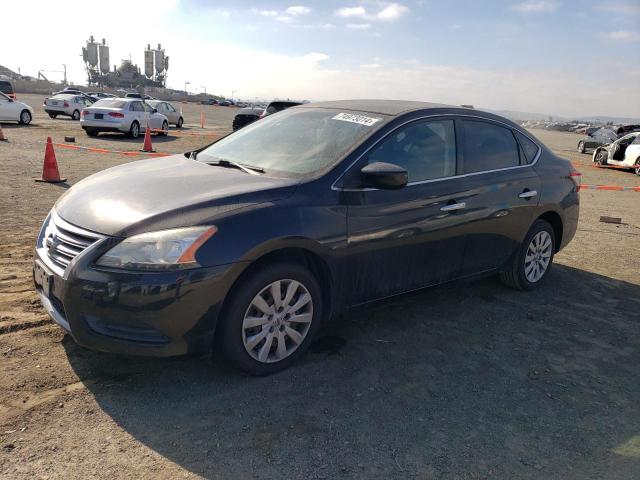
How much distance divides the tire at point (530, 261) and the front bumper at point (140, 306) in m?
3.27

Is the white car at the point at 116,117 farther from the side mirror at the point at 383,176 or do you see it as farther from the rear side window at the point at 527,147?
the side mirror at the point at 383,176

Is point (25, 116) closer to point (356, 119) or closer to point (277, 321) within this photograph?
point (356, 119)

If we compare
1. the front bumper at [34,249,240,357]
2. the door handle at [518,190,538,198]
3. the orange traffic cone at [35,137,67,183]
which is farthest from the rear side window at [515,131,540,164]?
the orange traffic cone at [35,137,67,183]

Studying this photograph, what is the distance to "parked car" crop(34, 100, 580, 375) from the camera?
2.99 meters

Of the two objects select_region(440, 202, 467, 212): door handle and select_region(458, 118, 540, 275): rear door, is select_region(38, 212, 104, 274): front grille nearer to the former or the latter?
select_region(440, 202, 467, 212): door handle

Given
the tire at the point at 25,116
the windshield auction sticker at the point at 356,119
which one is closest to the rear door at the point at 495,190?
the windshield auction sticker at the point at 356,119

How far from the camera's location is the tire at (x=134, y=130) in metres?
20.2

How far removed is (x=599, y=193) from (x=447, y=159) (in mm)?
10676

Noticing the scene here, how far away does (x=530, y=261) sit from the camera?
538cm

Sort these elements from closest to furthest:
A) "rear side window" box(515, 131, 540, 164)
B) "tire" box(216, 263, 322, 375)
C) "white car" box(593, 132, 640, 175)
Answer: "tire" box(216, 263, 322, 375) → "rear side window" box(515, 131, 540, 164) → "white car" box(593, 132, 640, 175)

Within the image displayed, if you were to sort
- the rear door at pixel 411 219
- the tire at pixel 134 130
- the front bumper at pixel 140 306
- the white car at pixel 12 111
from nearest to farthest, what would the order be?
the front bumper at pixel 140 306 → the rear door at pixel 411 219 → the tire at pixel 134 130 → the white car at pixel 12 111

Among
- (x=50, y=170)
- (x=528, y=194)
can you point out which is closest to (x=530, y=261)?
(x=528, y=194)

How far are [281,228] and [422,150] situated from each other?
1.55m

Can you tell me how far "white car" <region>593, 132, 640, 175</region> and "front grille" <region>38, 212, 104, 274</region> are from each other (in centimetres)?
1980
